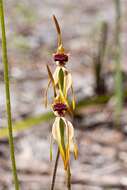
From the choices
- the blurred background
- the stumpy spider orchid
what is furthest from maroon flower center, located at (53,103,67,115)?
the blurred background

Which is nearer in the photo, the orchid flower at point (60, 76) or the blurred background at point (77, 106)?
the orchid flower at point (60, 76)

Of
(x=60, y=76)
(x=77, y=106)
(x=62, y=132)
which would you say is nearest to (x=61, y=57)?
(x=60, y=76)

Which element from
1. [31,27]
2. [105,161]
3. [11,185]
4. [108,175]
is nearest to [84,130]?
[105,161]

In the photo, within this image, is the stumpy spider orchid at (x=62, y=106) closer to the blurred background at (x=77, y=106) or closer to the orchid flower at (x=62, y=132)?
the orchid flower at (x=62, y=132)

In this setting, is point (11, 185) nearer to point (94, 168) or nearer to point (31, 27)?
point (94, 168)

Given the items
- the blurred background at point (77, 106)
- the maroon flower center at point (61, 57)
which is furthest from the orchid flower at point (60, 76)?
the blurred background at point (77, 106)

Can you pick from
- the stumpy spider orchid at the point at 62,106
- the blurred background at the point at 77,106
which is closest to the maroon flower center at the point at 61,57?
the stumpy spider orchid at the point at 62,106

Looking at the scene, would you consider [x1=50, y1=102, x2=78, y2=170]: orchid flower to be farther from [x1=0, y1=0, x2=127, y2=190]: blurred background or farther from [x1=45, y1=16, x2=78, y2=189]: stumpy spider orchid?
[x1=0, y1=0, x2=127, y2=190]: blurred background

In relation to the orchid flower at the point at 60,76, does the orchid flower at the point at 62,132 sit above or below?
below
